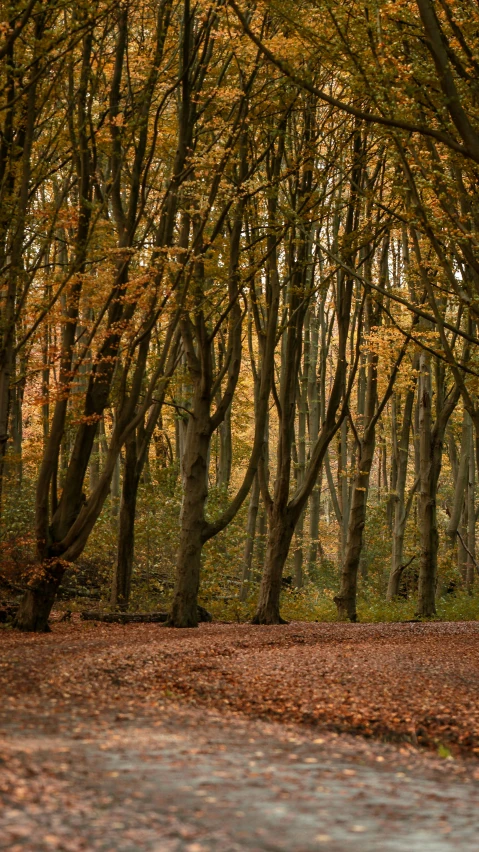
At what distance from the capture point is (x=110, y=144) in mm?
12875

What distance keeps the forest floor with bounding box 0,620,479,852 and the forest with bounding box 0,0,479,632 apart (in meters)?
4.73

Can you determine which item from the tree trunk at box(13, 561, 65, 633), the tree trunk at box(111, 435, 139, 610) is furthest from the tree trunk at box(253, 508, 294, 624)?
the tree trunk at box(13, 561, 65, 633)

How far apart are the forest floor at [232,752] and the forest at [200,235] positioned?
4732 mm

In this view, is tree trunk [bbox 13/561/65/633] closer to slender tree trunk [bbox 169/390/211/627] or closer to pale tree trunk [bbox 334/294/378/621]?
slender tree trunk [bbox 169/390/211/627]

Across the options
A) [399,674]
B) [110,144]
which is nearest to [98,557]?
[110,144]

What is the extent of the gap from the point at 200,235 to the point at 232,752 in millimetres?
10418

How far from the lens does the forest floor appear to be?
129 inches

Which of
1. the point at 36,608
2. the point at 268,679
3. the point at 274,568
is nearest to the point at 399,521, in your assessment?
the point at 274,568

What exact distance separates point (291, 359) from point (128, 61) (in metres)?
5.91

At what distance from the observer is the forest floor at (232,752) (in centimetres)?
327

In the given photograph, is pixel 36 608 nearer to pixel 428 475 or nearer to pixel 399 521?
pixel 428 475

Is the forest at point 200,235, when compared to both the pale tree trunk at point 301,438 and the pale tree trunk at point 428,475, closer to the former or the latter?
the pale tree trunk at point 428,475

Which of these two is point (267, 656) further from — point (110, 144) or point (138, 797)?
point (110, 144)

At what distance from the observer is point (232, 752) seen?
15.0ft
